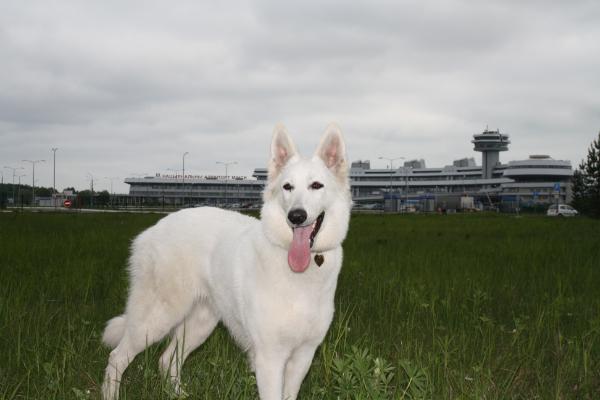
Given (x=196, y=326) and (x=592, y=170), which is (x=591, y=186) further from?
(x=196, y=326)

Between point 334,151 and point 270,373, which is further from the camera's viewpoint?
point 334,151

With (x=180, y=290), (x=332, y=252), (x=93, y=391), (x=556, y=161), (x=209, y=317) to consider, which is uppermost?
(x=556, y=161)

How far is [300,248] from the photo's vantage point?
4.51 metres

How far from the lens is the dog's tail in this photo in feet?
18.6

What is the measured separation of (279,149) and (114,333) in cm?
260

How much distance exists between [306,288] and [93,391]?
2322 millimetres

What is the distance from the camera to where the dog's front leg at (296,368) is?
4.60m

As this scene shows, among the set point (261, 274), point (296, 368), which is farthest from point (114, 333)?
point (296, 368)

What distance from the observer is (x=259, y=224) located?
5.14m

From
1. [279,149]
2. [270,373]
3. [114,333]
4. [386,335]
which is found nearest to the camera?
[270,373]

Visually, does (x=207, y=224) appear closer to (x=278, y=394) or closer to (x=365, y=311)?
(x=278, y=394)

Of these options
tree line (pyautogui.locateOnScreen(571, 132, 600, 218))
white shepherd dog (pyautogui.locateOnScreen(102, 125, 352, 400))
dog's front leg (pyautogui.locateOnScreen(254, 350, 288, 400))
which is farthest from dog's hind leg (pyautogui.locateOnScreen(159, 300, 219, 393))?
tree line (pyautogui.locateOnScreen(571, 132, 600, 218))

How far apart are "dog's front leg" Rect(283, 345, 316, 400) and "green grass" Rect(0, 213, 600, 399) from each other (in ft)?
0.70

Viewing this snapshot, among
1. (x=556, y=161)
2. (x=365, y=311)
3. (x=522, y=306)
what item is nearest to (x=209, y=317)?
(x=365, y=311)
